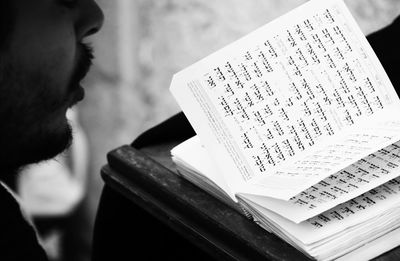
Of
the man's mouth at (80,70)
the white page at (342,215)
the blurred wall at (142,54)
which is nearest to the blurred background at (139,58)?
the blurred wall at (142,54)

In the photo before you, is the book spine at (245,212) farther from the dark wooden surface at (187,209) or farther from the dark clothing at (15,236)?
the dark clothing at (15,236)

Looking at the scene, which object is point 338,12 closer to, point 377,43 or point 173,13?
point 377,43

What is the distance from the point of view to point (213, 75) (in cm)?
103

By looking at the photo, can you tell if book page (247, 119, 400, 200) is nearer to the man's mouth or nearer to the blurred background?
the man's mouth

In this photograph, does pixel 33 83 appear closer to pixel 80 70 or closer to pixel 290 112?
pixel 80 70

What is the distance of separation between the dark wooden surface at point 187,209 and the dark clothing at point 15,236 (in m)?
0.17

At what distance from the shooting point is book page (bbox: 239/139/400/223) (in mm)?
881

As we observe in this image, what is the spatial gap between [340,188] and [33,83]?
516 millimetres

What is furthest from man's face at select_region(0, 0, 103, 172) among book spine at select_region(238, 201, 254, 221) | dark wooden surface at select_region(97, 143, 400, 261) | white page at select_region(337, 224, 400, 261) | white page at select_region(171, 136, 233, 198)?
white page at select_region(337, 224, 400, 261)

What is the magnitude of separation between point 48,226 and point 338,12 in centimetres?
152

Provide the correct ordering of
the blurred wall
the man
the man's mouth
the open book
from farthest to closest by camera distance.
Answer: the blurred wall
the man's mouth
the man
the open book

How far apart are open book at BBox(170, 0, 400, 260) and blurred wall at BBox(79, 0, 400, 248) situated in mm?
867

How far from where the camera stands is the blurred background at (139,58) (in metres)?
2.00

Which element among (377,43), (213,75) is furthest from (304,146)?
(377,43)
